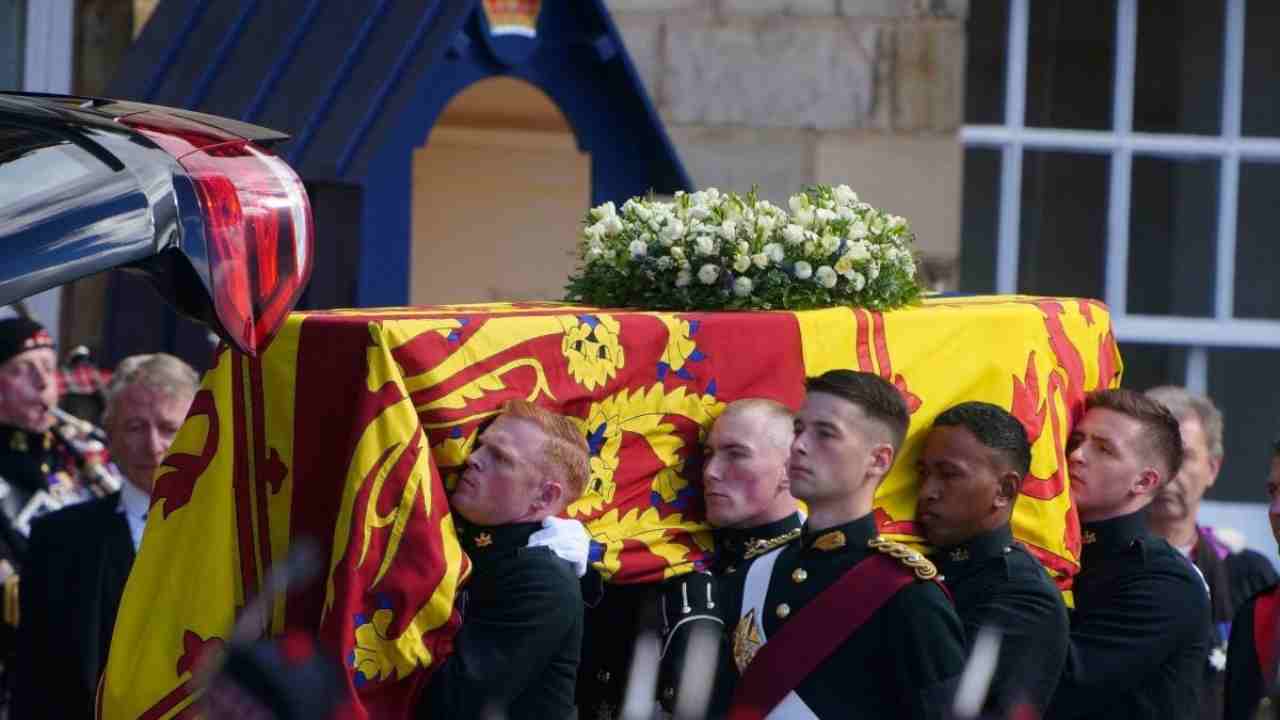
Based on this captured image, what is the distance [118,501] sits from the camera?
16.9ft

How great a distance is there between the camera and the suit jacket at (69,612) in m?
5.03

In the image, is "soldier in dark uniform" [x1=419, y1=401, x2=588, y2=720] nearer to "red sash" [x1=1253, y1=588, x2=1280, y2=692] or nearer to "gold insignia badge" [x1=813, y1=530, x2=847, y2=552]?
"gold insignia badge" [x1=813, y1=530, x2=847, y2=552]

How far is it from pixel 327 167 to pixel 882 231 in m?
1.75

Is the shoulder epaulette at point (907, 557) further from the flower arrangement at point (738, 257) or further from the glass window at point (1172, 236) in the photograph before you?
the glass window at point (1172, 236)

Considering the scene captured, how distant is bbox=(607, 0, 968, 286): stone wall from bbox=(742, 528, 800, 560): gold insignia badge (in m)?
3.48

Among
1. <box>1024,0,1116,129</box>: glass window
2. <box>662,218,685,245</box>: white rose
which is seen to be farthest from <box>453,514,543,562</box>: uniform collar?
<box>1024,0,1116,129</box>: glass window

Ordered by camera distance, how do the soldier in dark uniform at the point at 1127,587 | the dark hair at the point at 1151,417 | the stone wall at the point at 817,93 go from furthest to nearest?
the stone wall at the point at 817,93 → the dark hair at the point at 1151,417 → the soldier in dark uniform at the point at 1127,587

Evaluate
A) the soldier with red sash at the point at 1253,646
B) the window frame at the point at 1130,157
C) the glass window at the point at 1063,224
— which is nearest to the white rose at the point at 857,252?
the soldier with red sash at the point at 1253,646

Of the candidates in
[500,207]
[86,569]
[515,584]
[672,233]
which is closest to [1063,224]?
[500,207]

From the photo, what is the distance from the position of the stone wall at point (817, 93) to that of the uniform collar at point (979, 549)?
3.43 metres

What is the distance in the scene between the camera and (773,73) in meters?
7.66

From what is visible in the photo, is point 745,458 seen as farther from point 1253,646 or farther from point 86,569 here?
point 86,569

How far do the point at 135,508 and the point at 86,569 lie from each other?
18cm

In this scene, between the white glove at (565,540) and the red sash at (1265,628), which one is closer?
the white glove at (565,540)
